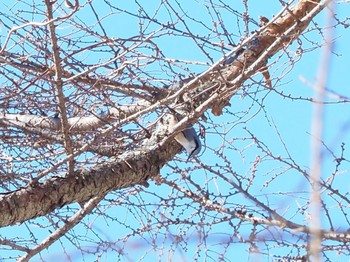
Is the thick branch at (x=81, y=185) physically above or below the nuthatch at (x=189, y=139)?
below

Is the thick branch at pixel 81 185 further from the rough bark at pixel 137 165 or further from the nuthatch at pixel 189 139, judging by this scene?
the nuthatch at pixel 189 139

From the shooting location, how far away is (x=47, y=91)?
3.14 meters

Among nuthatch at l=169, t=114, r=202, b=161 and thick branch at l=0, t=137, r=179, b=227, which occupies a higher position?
nuthatch at l=169, t=114, r=202, b=161

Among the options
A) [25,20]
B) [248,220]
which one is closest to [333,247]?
[248,220]

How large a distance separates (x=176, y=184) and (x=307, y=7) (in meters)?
1.34

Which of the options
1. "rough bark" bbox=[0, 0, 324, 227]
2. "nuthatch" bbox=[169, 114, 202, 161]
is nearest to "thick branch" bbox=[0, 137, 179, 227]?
"rough bark" bbox=[0, 0, 324, 227]

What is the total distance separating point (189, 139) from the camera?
12.1 feet

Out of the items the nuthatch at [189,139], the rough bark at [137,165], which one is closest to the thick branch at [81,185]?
the rough bark at [137,165]

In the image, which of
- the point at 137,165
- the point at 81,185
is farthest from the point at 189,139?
the point at 81,185

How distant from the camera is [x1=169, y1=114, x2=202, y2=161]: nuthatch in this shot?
145 inches

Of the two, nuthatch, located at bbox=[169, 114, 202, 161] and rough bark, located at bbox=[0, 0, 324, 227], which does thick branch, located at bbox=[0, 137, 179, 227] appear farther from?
nuthatch, located at bbox=[169, 114, 202, 161]

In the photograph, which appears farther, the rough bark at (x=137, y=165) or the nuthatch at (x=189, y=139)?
the nuthatch at (x=189, y=139)

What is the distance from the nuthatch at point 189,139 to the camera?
12.1ft

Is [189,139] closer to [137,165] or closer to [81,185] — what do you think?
[137,165]
